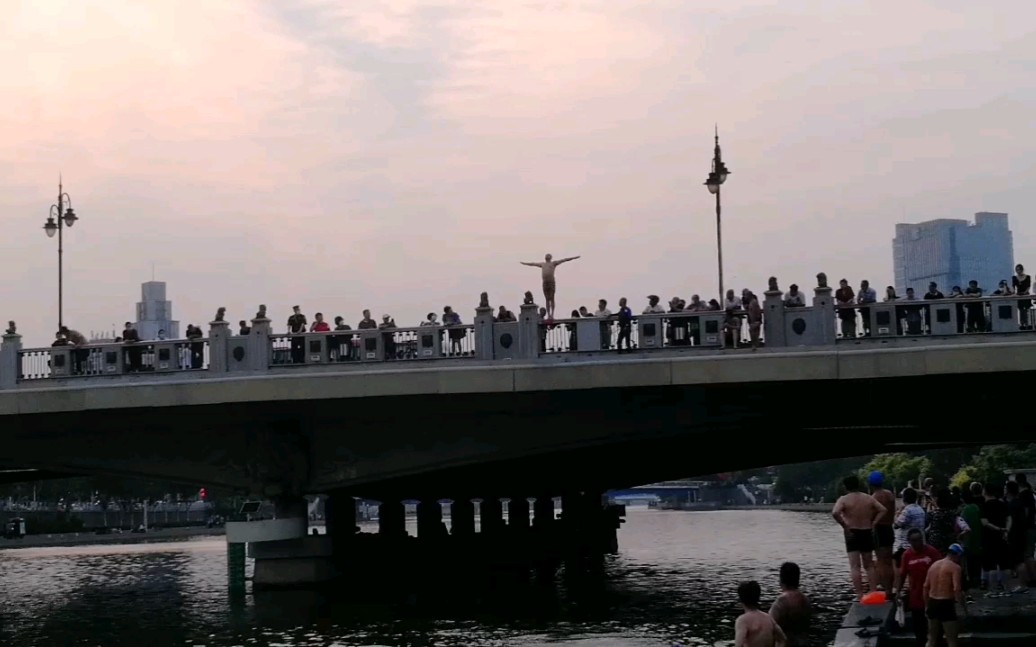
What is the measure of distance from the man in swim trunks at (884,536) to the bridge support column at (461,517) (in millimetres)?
35682

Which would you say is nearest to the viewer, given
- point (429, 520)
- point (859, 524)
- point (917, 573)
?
point (917, 573)

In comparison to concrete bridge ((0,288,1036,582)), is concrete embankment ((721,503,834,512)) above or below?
below

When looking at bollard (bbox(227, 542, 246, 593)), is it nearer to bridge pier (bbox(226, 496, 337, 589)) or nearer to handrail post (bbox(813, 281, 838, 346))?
bridge pier (bbox(226, 496, 337, 589))

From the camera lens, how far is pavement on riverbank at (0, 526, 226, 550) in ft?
282

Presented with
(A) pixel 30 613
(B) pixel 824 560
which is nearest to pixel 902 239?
(B) pixel 824 560

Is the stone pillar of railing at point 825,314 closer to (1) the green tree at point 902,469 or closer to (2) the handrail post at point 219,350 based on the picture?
(2) the handrail post at point 219,350

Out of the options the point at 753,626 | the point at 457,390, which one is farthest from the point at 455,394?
the point at 753,626

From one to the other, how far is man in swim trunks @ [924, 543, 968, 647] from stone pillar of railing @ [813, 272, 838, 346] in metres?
14.1

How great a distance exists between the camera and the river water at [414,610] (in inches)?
1160

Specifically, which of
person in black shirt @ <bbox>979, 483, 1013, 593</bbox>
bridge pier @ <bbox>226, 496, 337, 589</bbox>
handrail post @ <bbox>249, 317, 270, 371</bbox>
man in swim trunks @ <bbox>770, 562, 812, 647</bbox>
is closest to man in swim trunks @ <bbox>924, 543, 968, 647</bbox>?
man in swim trunks @ <bbox>770, 562, 812, 647</bbox>

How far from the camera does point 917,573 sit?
18516mm

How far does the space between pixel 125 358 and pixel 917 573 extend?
24.0 meters

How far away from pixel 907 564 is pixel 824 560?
34.0 metres

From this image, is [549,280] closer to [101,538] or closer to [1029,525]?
[1029,525]
